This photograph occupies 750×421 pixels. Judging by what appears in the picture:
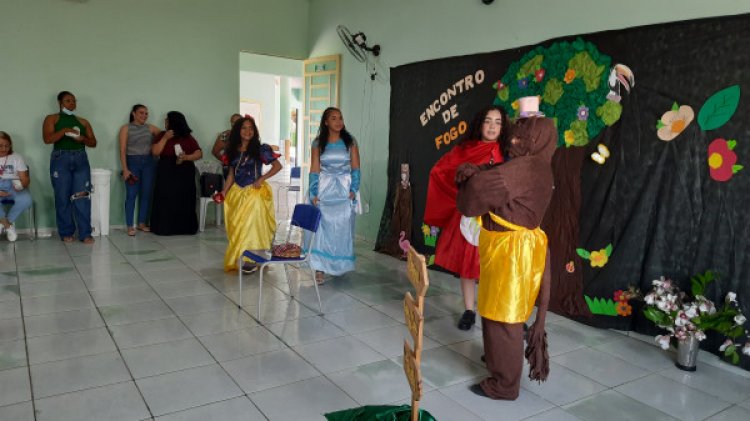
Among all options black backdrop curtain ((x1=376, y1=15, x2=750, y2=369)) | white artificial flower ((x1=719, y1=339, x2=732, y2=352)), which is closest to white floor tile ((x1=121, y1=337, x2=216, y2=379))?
black backdrop curtain ((x1=376, y1=15, x2=750, y2=369))

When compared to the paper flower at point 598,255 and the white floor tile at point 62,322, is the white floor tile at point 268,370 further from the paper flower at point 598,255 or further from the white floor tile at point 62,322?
the paper flower at point 598,255

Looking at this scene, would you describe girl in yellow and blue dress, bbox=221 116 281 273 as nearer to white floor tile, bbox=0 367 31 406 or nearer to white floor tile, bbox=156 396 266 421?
white floor tile, bbox=0 367 31 406

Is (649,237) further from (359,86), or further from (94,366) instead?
(359,86)

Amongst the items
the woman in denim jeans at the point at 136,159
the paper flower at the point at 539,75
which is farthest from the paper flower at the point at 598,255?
the woman in denim jeans at the point at 136,159

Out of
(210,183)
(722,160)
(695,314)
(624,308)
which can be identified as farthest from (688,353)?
(210,183)

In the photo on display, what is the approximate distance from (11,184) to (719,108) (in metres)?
6.36

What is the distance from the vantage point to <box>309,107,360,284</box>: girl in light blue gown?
4477 millimetres

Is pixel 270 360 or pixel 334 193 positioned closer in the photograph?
pixel 270 360

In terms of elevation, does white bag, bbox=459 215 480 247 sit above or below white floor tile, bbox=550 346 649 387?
above

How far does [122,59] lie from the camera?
6523 millimetres

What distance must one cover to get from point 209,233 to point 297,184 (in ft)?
6.69

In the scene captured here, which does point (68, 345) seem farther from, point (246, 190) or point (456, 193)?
point (456, 193)

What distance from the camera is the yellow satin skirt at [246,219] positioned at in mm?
4621

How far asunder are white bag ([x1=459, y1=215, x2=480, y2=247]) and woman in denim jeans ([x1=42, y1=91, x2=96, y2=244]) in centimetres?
435
